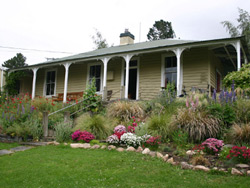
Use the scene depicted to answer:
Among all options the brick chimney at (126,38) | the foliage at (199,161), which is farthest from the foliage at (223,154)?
the brick chimney at (126,38)

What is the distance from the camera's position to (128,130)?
7.89 m

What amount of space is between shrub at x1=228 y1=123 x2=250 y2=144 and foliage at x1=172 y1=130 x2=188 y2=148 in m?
1.10

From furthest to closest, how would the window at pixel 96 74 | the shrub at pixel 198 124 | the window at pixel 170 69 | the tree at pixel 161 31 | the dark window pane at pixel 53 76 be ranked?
1. the tree at pixel 161 31
2. the dark window pane at pixel 53 76
3. the window at pixel 96 74
4. the window at pixel 170 69
5. the shrub at pixel 198 124

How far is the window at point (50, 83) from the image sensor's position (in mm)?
17423

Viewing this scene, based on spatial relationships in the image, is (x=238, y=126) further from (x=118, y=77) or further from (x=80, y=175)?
(x=118, y=77)

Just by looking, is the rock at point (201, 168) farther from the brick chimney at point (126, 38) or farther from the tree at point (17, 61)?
the tree at point (17, 61)

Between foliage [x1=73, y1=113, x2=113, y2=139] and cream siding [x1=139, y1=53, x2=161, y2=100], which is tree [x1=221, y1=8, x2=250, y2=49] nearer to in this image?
cream siding [x1=139, y1=53, x2=161, y2=100]

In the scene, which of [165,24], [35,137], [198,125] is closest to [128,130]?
[198,125]

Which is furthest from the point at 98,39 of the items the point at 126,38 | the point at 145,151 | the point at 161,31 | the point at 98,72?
the point at 145,151

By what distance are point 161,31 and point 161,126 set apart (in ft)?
120

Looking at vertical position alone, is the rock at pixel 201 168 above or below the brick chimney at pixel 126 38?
below

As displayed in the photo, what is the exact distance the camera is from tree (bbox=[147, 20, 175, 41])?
135ft

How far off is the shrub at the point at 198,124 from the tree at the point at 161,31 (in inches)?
1398

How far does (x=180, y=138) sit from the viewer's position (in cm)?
647
